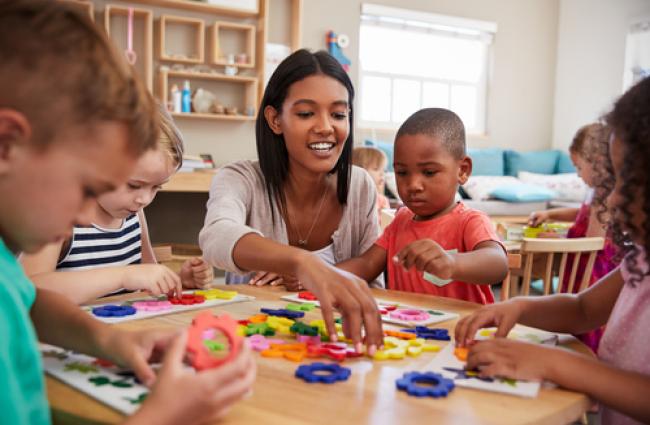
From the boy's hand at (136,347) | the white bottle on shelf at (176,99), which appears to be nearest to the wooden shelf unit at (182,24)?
the white bottle on shelf at (176,99)

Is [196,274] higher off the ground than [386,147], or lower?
lower

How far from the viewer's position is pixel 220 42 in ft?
16.3

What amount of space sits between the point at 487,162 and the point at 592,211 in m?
3.67

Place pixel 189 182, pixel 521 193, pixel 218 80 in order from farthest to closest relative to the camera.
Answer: pixel 521 193 < pixel 218 80 < pixel 189 182

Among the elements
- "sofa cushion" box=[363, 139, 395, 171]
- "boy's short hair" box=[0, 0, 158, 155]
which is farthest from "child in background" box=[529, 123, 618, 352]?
"sofa cushion" box=[363, 139, 395, 171]

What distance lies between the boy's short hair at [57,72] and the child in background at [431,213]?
1.10 m

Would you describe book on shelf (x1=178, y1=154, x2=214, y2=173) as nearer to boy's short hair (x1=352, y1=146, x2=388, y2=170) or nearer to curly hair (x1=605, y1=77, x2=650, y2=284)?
boy's short hair (x1=352, y1=146, x2=388, y2=170)

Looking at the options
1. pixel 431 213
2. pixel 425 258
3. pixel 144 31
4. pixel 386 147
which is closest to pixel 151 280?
pixel 425 258

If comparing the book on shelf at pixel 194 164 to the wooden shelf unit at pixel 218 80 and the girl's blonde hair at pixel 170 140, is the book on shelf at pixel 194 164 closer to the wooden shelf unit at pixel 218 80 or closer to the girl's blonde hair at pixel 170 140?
the wooden shelf unit at pixel 218 80

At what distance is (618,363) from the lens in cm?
103

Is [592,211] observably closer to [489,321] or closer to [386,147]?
[489,321]

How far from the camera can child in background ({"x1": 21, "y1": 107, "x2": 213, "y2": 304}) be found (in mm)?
1238

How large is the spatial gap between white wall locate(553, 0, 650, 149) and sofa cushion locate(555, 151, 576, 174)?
0.23m

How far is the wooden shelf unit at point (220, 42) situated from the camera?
4.79m
